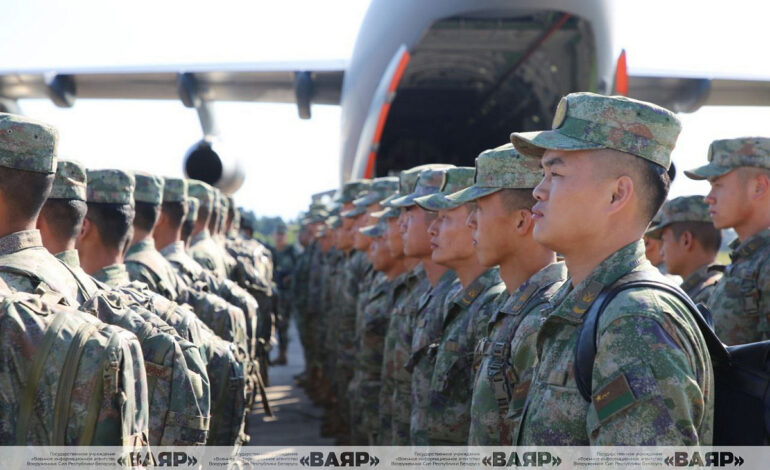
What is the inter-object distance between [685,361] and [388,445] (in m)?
3.27

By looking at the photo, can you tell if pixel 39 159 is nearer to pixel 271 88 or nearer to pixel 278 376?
pixel 278 376

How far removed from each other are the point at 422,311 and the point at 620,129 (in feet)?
6.99

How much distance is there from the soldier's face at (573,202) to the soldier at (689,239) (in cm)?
290

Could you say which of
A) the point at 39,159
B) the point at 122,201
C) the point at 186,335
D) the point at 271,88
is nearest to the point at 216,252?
the point at 122,201

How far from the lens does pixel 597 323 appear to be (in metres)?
1.75

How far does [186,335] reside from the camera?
3.04 m

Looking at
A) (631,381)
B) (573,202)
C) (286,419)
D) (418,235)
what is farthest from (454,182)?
(286,419)

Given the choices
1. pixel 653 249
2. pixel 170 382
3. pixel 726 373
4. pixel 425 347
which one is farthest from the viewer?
pixel 653 249

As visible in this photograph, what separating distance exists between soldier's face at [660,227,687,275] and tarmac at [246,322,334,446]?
297 cm

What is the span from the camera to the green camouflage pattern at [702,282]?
4.39m

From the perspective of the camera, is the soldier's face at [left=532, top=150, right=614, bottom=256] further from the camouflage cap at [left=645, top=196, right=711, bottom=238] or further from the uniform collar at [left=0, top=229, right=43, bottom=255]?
the camouflage cap at [left=645, top=196, right=711, bottom=238]

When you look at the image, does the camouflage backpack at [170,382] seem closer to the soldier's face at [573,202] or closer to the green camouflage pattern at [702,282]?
the soldier's face at [573,202]

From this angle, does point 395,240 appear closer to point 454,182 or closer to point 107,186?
point 454,182

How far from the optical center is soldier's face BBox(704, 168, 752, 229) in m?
3.96
